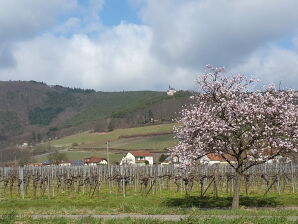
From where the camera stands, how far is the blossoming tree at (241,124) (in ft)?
75.5

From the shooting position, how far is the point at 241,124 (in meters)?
23.1

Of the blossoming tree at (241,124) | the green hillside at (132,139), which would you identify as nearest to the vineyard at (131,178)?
the blossoming tree at (241,124)

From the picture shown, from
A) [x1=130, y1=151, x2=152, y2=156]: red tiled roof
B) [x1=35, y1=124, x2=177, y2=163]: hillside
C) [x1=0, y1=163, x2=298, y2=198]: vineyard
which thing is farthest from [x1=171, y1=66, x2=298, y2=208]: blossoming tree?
[x1=130, y1=151, x2=152, y2=156]: red tiled roof

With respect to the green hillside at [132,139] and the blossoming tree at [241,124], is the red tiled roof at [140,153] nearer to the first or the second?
the green hillside at [132,139]

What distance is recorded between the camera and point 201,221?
1286 centimetres

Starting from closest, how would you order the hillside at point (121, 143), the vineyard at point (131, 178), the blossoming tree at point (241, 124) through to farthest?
the blossoming tree at point (241, 124) < the vineyard at point (131, 178) < the hillside at point (121, 143)

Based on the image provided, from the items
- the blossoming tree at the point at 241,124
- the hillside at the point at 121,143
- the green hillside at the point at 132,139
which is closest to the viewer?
the blossoming tree at the point at 241,124

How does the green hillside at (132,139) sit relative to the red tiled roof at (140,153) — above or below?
above

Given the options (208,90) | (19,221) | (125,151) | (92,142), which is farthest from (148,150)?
(19,221)

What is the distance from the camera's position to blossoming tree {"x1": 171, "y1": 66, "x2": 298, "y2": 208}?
23.0 meters

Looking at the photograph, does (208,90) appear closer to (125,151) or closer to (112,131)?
(125,151)

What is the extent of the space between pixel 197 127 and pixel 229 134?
1.59 meters

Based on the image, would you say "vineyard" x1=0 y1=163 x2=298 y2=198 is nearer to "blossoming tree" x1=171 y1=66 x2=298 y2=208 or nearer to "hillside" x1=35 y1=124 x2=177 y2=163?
"blossoming tree" x1=171 y1=66 x2=298 y2=208

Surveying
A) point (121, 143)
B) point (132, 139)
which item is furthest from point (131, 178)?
point (132, 139)
